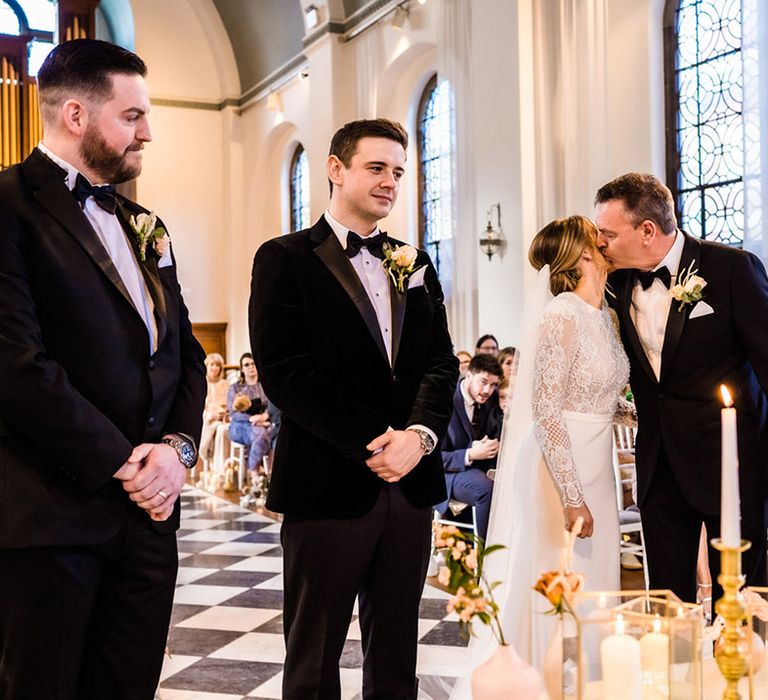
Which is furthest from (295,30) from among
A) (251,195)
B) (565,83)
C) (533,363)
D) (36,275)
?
(36,275)

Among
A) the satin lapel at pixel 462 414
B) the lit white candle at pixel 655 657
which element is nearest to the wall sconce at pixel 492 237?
the satin lapel at pixel 462 414

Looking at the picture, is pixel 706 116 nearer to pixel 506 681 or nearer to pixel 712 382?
pixel 712 382

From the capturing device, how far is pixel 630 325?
9.69 ft

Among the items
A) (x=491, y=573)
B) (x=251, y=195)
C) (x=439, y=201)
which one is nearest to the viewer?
(x=491, y=573)

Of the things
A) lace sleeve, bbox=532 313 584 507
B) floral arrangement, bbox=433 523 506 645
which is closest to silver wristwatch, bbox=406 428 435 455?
lace sleeve, bbox=532 313 584 507

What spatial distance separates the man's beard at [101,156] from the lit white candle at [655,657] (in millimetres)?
1433

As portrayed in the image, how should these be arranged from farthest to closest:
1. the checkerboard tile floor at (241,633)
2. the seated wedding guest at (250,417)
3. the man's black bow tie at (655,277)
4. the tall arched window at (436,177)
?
the tall arched window at (436,177)
the seated wedding guest at (250,417)
the checkerboard tile floor at (241,633)
the man's black bow tie at (655,277)

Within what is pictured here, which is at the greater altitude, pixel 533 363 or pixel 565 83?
pixel 565 83

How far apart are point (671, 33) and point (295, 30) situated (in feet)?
25.9

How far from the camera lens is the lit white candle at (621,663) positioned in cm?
156

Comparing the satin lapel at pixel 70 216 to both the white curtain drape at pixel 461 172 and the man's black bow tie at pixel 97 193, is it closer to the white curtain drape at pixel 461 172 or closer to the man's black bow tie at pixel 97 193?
the man's black bow tie at pixel 97 193

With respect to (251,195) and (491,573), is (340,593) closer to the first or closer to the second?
(491,573)

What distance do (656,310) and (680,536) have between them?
27.7 inches

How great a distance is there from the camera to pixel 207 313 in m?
17.5
